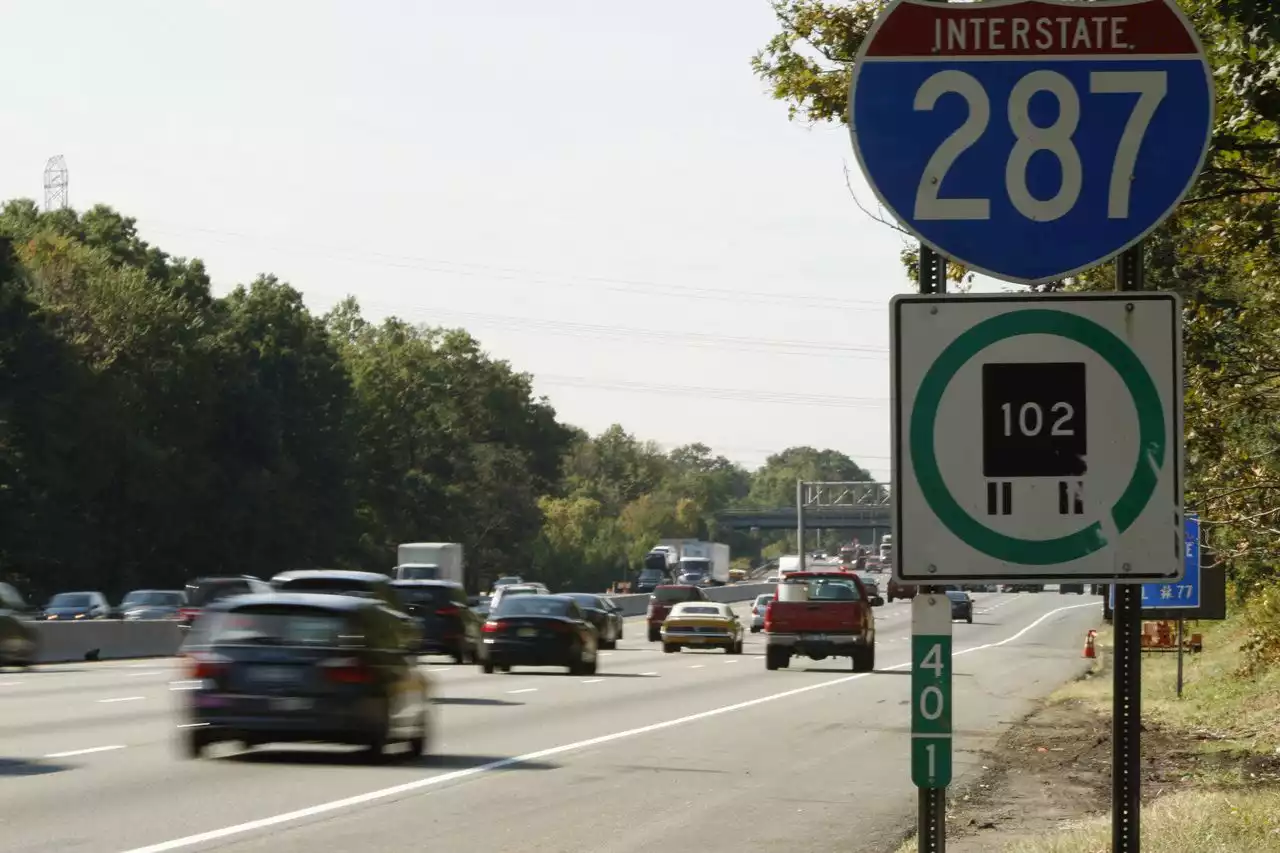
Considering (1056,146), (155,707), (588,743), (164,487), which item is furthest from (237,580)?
(1056,146)

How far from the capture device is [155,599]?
2251 inches

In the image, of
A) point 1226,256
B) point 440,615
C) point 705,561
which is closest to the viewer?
point 1226,256

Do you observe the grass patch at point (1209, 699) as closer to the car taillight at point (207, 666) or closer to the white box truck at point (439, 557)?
the car taillight at point (207, 666)

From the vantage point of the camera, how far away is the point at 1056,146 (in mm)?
4797

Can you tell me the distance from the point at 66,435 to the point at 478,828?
6006cm

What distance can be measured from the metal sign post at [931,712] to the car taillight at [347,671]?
13.7 meters

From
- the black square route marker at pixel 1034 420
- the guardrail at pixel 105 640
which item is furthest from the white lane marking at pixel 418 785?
the guardrail at pixel 105 640

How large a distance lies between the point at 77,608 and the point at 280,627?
36606 millimetres

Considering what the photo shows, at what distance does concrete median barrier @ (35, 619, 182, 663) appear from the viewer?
41562 mm

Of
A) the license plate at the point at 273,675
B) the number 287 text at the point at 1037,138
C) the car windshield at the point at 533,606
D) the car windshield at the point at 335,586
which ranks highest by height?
the number 287 text at the point at 1037,138

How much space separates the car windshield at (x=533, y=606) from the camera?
37.1 meters

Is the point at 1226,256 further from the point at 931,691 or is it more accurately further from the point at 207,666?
the point at 931,691

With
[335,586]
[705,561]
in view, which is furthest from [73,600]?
[705,561]

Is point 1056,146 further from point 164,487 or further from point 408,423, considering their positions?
point 408,423
